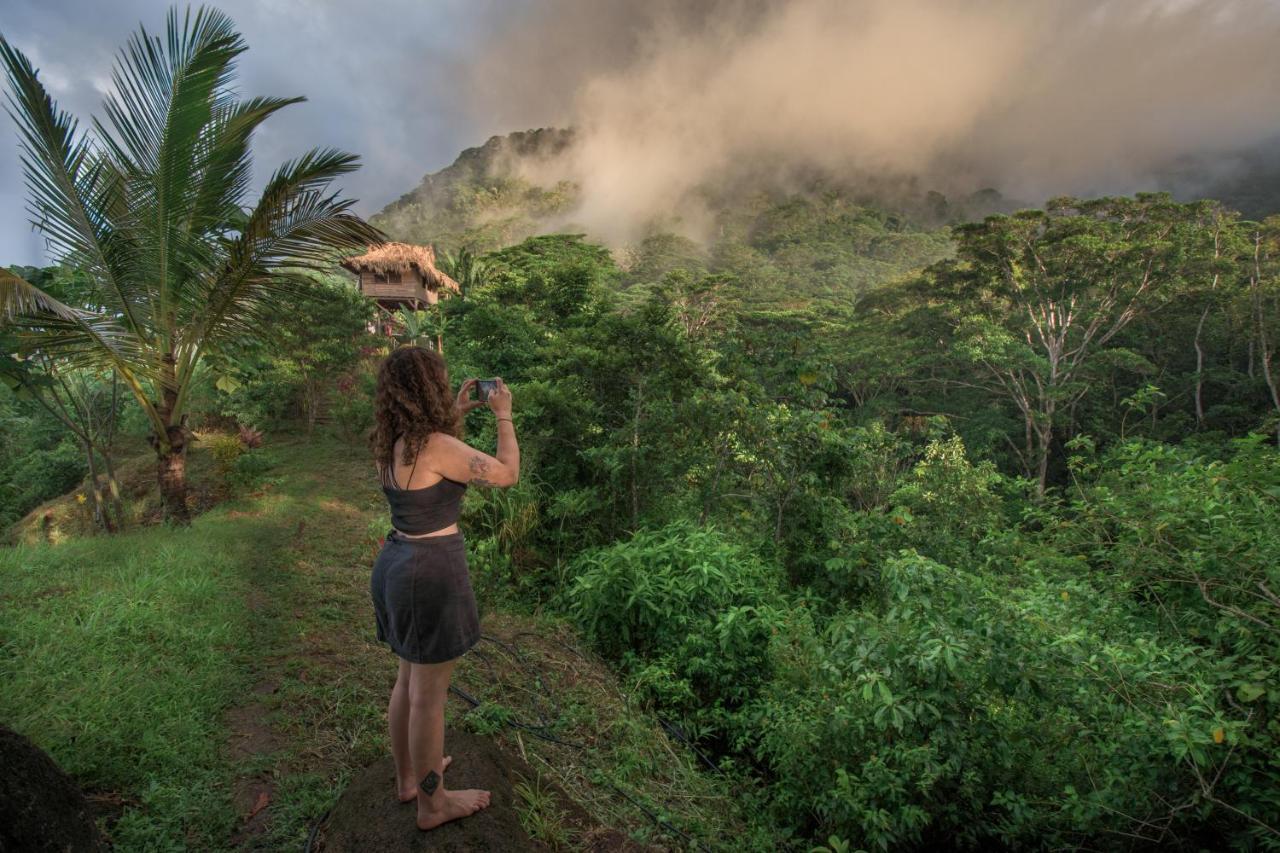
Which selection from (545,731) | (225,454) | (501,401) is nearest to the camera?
(501,401)

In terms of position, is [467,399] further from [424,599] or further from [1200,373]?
[1200,373]

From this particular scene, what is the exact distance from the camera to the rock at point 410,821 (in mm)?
2010

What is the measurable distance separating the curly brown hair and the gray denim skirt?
283mm

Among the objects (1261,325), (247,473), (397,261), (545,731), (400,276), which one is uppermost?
(397,261)

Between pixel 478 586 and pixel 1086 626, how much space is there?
3.92 metres

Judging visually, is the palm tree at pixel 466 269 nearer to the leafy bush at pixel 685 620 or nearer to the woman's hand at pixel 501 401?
the leafy bush at pixel 685 620

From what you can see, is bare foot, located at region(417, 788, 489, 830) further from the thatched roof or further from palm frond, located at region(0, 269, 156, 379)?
the thatched roof

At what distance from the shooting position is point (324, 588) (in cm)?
436

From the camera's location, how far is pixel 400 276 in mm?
20391

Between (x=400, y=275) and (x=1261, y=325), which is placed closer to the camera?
(x=1261, y=325)

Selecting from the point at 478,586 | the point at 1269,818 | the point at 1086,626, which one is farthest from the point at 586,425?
the point at 1269,818

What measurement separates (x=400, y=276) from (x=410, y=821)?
20.9 m

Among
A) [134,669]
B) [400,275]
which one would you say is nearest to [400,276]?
[400,275]

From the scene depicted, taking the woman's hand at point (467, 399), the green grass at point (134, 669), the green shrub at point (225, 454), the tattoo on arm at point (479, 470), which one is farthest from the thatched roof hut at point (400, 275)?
the tattoo on arm at point (479, 470)
